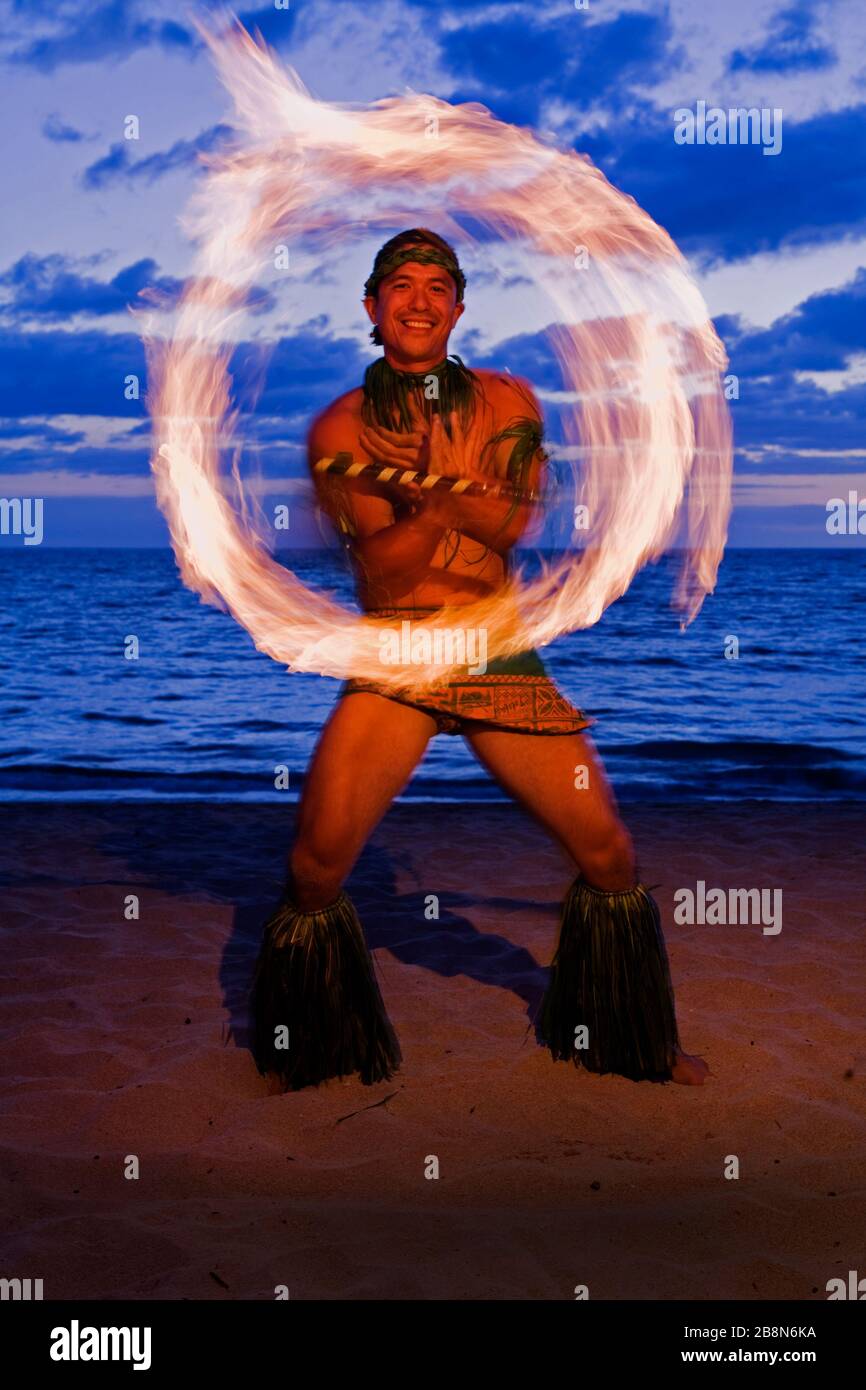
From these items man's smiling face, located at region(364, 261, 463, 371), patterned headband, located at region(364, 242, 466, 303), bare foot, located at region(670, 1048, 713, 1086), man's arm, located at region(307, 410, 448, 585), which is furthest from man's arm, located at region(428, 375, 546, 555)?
bare foot, located at region(670, 1048, 713, 1086)

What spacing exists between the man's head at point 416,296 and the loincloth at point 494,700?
87 cm

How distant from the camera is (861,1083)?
4633 millimetres

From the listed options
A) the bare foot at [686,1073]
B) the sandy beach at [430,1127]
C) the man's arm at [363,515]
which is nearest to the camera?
the sandy beach at [430,1127]

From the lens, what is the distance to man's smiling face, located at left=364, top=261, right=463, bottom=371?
418 centimetres

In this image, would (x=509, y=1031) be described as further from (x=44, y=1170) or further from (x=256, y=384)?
(x=256, y=384)

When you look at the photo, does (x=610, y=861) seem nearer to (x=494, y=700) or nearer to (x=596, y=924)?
(x=596, y=924)

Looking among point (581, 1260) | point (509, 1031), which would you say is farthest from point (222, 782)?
point (581, 1260)

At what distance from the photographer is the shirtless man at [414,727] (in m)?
4.13

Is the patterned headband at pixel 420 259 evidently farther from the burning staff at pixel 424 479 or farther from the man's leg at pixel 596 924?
the man's leg at pixel 596 924

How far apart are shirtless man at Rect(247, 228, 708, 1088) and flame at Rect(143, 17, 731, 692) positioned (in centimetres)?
16

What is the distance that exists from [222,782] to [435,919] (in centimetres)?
713

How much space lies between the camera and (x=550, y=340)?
14.2 ft

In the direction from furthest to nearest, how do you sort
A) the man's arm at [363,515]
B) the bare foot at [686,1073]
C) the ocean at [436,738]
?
the ocean at [436,738]
the bare foot at [686,1073]
the man's arm at [363,515]

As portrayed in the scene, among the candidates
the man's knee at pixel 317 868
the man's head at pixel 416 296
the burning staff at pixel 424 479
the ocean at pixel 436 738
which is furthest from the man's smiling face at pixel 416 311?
the man's knee at pixel 317 868
